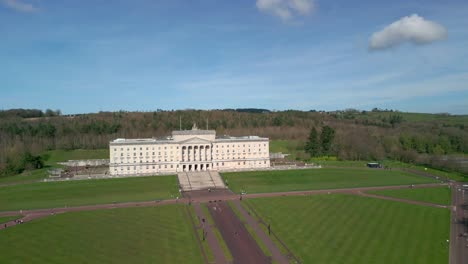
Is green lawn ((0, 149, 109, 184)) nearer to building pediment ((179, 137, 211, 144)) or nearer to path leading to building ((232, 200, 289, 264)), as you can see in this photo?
building pediment ((179, 137, 211, 144))

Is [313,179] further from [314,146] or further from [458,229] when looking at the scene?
[458,229]

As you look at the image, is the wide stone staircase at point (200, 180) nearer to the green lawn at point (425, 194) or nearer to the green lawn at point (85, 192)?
the green lawn at point (85, 192)

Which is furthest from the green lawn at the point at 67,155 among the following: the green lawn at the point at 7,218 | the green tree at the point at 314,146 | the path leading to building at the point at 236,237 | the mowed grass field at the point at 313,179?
the green tree at the point at 314,146

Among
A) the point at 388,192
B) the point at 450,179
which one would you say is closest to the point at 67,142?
the point at 388,192

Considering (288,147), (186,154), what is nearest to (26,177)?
(186,154)

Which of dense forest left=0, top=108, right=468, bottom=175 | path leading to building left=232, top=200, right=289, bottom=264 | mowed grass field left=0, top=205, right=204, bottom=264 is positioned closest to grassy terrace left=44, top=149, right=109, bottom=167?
dense forest left=0, top=108, right=468, bottom=175

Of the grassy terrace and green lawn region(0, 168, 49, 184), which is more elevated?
the grassy terrace

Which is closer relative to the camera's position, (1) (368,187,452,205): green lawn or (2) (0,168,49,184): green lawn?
(1) (368,187,452,205): green lawn
